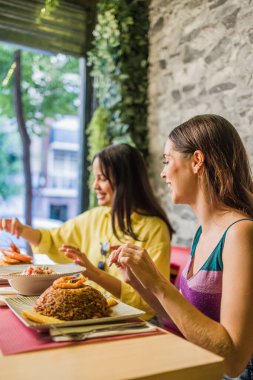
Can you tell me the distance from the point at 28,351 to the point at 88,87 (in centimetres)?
311

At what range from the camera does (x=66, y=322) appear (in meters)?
1.06

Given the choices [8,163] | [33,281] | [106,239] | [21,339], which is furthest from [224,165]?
[8,163]

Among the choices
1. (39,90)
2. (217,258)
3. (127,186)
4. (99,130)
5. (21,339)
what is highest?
(39,90)

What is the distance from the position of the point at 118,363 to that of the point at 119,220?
1399 millimetres

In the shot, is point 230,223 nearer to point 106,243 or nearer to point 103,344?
point 103,344

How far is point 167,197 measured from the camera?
327cm

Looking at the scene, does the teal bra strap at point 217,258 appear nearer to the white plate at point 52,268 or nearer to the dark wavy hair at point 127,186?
the white plate at point 52,268

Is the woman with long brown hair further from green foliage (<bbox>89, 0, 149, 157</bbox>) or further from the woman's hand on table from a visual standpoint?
green foliage (<bbox>89, 0, 149, 157</bbox>)

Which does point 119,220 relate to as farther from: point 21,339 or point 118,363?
point 118,363

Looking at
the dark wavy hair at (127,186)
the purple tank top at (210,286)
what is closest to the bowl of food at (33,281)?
the purple tank top at (210,286)

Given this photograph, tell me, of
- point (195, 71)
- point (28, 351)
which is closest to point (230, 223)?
point (28, 351)

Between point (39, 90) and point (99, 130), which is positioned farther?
point (39, 90)

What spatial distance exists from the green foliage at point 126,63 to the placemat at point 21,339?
2423 mm

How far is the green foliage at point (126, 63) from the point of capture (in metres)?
3.45
